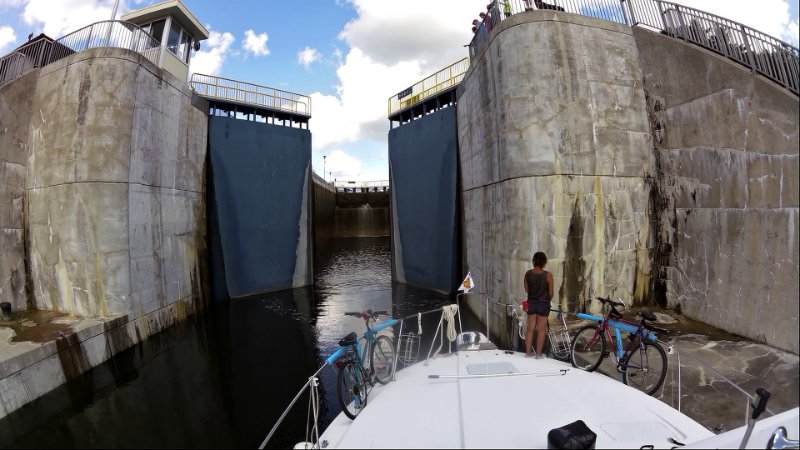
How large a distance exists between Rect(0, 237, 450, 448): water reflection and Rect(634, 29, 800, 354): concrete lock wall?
22.2 ft

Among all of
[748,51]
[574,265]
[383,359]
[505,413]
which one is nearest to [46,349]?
[383,359]

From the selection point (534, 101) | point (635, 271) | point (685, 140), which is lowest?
point (635, 271)

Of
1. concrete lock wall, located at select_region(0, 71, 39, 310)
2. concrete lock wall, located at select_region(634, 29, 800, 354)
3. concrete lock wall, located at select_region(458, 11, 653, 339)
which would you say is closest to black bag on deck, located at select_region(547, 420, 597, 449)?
concrete lock wall, located at select_region(634, 29, 800, 354)

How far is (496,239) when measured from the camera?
972cm

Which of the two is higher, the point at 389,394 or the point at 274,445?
the point at 389,394

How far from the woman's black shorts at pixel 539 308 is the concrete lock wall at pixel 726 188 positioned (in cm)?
363

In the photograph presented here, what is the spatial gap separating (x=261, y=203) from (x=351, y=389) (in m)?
12.6

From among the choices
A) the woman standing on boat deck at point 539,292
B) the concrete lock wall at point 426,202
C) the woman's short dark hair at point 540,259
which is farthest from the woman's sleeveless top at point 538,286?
the concrete lock wall at point 426,202

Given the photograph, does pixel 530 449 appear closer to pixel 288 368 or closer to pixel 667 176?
pixel 288 368

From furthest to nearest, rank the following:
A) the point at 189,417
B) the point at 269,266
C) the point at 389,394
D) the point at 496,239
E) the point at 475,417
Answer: the point at 269,266 < the point at 496,239 < the point at 189,417 < the point at 389,394 < the point at 475,417

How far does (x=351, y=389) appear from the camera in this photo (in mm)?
4992

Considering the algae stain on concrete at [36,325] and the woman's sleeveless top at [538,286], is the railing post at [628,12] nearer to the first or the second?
the woman's sleeveless top at [538,286]

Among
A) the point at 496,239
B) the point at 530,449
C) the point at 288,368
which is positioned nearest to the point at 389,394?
the point at 530,449

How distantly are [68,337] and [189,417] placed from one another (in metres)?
3.64
